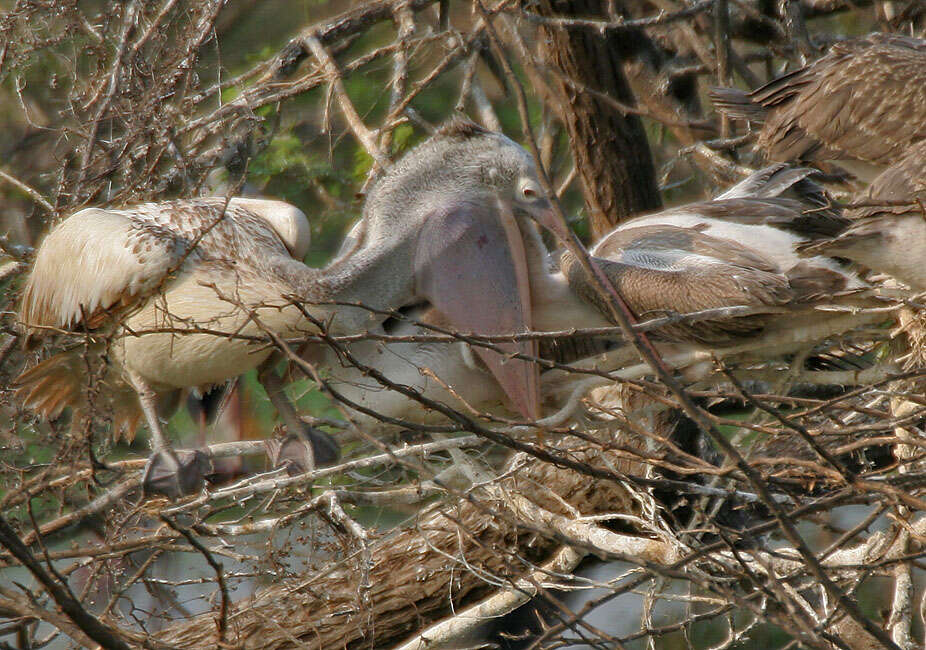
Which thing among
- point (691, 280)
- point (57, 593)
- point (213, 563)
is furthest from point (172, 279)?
point (691, 280)

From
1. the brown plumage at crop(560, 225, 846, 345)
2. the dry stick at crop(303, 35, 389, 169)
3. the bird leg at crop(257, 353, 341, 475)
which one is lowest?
the bird leg at crop(257, 353, 341, 475)

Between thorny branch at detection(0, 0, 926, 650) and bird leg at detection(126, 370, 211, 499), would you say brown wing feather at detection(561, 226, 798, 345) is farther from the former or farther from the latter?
bird leg at detection(126, 370, 211, 499)

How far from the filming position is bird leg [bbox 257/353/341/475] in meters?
3.10

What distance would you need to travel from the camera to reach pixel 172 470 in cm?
298

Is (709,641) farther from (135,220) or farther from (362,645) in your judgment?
(135,220)

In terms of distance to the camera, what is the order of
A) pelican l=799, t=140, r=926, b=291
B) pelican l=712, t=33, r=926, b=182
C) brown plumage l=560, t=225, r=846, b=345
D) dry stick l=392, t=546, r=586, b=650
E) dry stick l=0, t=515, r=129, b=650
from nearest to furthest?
dry stick l=0, t=515, r=129, b=650, pelican l=799, t=140, r=926, b=291, brown plumage l=560, t=225, r=846, b=345, dry stick l=392, t=546, r=586, b=650, pelican l=712, t=33, r=926, b=182

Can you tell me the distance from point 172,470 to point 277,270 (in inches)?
23.6

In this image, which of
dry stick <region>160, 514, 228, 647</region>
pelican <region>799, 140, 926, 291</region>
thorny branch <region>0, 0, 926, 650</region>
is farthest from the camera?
pelican <region>799, 140, 926, 291</region>

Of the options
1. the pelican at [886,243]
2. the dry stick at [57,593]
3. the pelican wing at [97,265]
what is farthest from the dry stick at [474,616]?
the dry stick at [57,593]

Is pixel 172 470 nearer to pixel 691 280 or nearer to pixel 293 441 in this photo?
pixel 293 441

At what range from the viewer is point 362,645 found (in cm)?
370

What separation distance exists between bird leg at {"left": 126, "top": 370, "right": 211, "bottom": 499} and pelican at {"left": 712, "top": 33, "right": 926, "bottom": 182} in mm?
2292

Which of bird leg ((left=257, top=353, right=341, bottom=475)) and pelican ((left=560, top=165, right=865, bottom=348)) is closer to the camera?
pelican ((left=560, top=165, right=865, bottom=348))

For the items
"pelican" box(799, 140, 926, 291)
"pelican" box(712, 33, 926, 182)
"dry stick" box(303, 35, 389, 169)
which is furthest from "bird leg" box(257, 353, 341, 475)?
"pelican" box(712, 33, 926, 182)
